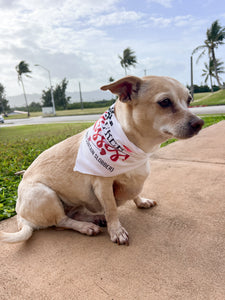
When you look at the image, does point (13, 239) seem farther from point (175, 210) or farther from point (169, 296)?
point (175, 210)

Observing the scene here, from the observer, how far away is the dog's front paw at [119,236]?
5.58 feet

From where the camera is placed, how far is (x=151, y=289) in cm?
127

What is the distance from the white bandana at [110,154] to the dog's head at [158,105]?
7.1 inches

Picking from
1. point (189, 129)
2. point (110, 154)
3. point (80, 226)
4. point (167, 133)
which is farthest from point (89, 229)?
point (189, 129)

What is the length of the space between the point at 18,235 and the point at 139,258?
989 mm

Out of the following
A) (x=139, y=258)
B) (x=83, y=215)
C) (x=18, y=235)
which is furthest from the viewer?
(x=83, y=215)

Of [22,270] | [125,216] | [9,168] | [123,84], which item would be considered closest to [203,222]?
[125,216]

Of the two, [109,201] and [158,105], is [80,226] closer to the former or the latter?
[109,201]

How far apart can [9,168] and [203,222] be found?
348 cm

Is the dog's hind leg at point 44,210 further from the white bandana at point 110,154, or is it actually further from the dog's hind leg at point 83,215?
the white bandana at point 110,154

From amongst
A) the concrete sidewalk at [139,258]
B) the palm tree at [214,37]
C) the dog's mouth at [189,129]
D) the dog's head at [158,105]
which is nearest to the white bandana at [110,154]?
the dog's head at [158,105]

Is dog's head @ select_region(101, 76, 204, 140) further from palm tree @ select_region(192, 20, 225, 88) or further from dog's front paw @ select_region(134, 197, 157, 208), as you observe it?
palm tree @ select_region(192, 20, 225, 88)

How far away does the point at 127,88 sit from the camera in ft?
5.68

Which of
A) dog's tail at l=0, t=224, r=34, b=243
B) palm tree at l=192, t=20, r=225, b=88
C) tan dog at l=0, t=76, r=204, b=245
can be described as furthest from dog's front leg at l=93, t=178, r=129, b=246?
palm tree at l=192, t=20, r=225, b=88
